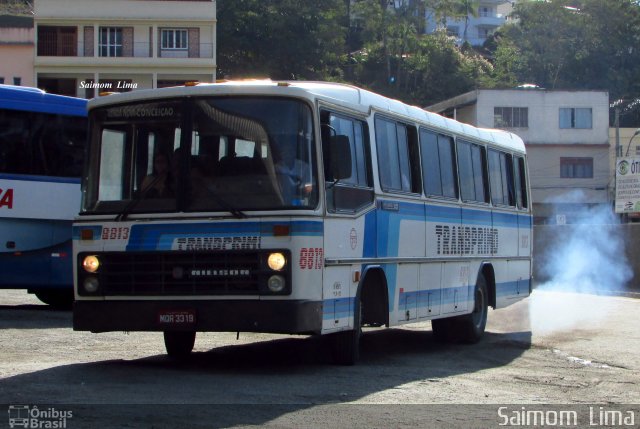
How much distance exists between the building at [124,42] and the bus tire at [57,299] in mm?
41278

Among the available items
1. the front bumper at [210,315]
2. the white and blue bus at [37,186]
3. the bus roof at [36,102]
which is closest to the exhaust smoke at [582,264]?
the white and blue bus at [37,186]

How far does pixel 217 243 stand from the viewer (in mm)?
10359

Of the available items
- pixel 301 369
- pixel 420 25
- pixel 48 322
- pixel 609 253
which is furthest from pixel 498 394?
pixel 420 25

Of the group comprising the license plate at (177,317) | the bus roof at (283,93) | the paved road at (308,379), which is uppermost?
the bus roof at (283,93)

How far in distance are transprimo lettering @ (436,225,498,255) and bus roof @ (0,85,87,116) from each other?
7.30 m

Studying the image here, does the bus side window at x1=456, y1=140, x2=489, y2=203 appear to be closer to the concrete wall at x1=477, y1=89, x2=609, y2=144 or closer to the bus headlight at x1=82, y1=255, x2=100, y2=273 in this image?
the bus headlight at x1=82, y1=255, x2=100, y2=273

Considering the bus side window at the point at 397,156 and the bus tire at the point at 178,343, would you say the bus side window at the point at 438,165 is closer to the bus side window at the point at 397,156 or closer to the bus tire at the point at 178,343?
the bus side window at the point at 397,156

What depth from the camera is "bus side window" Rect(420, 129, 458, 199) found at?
13.8 m

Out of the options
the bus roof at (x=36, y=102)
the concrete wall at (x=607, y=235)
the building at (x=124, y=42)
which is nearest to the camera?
the bus roof at (x=36, y=102)

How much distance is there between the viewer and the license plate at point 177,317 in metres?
10.4

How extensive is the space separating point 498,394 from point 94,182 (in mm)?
4563

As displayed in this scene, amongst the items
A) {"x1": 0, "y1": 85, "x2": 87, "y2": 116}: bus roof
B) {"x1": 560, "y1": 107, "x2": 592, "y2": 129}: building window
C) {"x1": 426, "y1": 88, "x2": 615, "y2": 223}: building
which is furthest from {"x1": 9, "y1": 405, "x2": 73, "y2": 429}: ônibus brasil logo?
{"x1": 560, "y1": 107, "x2": 592, "y2": 129}: building window

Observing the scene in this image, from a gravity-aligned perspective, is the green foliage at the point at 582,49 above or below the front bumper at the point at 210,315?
above

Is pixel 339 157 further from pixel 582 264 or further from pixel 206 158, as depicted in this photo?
pixel 582 264
